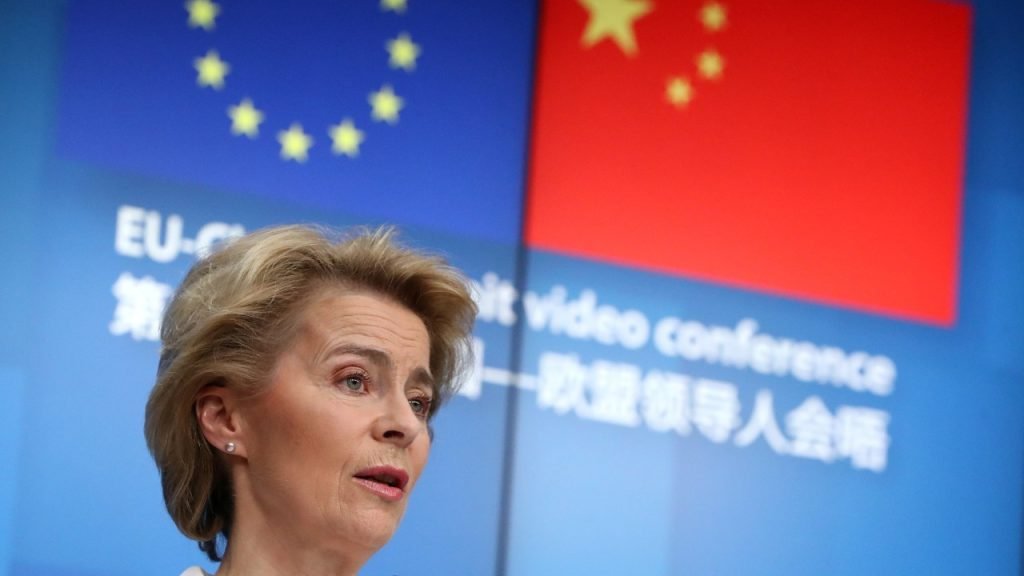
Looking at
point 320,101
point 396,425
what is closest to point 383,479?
point 396,425

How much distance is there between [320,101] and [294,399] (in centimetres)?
137

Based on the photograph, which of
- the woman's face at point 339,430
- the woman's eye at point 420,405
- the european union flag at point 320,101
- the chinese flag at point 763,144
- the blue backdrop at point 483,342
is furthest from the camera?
the chinese flag at point 763,144

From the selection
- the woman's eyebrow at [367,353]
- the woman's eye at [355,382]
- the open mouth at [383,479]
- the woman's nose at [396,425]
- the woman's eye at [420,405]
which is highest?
the woman's eyebrow at [367,353]

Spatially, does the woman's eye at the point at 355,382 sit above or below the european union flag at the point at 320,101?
below

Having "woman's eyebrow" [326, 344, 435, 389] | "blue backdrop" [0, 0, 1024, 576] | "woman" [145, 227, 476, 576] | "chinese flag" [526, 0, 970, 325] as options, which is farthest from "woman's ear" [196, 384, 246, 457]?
"chinese flag" [526, 0, 970, 325]

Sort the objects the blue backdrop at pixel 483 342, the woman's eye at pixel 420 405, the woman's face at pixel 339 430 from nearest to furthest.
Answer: the woman's face at pixel 339 430 < the woman's eye at pixel 420 405 < the blue backdrop at pixel 483 342

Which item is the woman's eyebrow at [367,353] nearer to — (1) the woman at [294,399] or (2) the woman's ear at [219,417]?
(1) the woman at [294,399]

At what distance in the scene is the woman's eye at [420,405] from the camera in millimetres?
2150

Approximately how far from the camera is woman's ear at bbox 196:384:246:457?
2.09 m

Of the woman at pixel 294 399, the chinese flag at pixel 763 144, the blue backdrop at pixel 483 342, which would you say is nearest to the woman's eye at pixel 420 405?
the woman at pixel 294 399

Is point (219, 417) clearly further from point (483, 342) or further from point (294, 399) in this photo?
point (483, 342)

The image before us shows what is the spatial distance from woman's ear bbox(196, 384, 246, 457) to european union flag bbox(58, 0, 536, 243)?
1.09m

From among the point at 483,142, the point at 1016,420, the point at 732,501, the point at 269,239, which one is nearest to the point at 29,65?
the point at 483,142

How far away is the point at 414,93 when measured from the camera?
3408 millimetres
